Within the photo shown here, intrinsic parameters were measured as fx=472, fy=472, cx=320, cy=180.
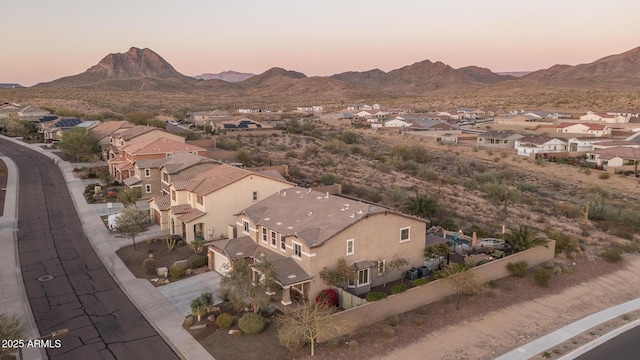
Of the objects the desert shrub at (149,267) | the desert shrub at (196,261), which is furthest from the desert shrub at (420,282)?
the desert shrub at (149,267)

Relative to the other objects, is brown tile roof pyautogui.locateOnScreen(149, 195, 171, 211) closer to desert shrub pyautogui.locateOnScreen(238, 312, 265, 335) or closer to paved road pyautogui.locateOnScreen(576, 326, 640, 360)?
desert shrub pyautogui.locateOnScreen(238, 312, 265, 335)

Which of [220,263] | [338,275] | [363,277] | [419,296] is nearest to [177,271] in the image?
[220,263]

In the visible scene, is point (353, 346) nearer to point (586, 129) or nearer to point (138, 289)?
point (138, 289)

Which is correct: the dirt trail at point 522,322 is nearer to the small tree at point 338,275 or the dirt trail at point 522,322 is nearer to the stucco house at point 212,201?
the small tree at point 338,275

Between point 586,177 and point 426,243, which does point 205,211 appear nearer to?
point 426,243

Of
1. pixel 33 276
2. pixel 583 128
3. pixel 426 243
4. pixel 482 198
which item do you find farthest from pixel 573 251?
pixel 583 128

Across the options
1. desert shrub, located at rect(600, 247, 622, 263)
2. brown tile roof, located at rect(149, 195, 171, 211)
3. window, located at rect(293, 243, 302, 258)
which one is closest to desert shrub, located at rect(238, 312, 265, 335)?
window, located at rect(293, 243, 302, 258)
